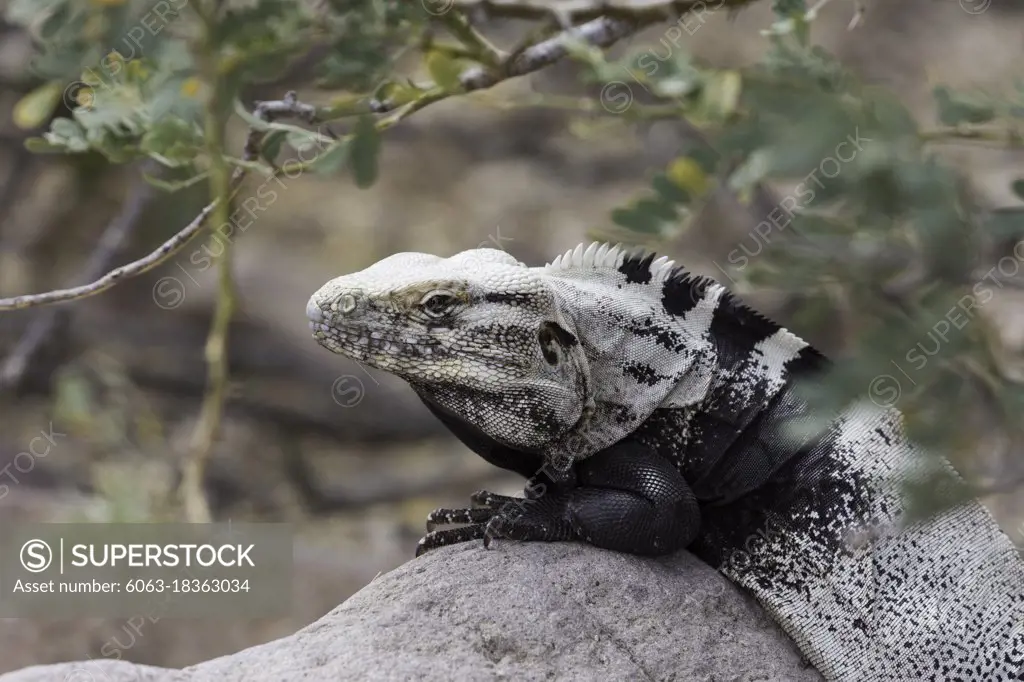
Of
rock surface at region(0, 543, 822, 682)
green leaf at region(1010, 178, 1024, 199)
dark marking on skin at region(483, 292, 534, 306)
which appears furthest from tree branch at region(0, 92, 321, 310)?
green leaf at region(1010, 178, 1024, 199)

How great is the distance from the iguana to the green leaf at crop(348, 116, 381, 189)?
57 cm

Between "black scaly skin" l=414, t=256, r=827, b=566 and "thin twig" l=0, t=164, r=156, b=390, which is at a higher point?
"black scaly skin" l=414, t=256, r=827, b=566

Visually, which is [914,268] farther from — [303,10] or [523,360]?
[523,360]

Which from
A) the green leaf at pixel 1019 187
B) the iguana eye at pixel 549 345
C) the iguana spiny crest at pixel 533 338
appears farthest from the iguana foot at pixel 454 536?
the green leaf at pixel 1019 187

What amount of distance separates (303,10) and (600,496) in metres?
1.71

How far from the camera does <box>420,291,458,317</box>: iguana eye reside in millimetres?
3332

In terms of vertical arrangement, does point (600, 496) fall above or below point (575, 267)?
below

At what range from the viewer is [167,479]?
7.75 metres

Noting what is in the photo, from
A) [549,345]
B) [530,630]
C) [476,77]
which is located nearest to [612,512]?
[530,630]

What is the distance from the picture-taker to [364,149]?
279 centimetres

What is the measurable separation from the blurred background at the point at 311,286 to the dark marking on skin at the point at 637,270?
4.15 m

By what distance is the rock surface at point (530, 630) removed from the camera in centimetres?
308

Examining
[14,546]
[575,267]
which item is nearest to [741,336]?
[575,267]

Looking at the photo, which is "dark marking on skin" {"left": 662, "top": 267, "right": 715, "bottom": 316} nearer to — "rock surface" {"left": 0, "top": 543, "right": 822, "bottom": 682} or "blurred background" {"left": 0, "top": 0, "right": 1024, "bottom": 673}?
"rock surface" {"left": 0, "top": 543, "right": 822, "bottom": 682}
